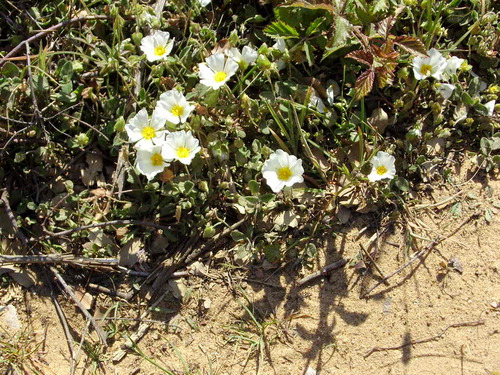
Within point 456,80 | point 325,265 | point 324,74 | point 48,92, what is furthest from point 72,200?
point 456,80

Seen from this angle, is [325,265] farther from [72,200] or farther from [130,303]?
[72,200]

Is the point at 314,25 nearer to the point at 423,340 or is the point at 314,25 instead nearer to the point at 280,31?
the point at 280,31

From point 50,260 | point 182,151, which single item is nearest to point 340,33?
point 182,151

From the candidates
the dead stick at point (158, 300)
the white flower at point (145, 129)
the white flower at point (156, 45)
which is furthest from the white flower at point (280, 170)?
the white flower at point (156, 45)

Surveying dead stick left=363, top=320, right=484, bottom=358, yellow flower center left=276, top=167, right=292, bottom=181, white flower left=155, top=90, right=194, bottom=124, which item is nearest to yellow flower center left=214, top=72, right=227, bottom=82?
white flower left=155, top=90, right=194, bottom=124

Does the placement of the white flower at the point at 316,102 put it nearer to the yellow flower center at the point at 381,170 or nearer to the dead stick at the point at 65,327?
the yellow flower center at the point at 381,170
